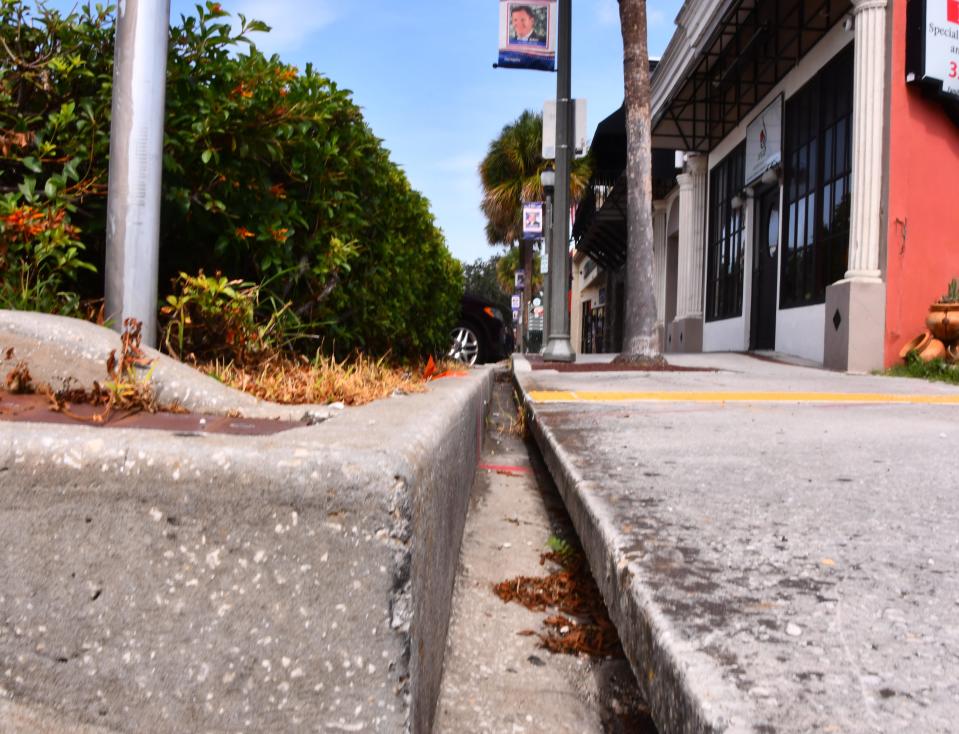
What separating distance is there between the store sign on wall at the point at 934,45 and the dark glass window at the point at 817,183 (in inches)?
51.2

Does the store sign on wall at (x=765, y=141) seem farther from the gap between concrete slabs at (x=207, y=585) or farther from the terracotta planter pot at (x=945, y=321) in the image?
the gap between concrete slabs at (x=207, y=585)

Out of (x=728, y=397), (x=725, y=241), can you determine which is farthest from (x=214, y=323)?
(x=725, y=241)

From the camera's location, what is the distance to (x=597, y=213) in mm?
23172

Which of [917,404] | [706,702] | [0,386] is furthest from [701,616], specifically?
[917,404]

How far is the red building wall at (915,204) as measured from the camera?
9.72 metres

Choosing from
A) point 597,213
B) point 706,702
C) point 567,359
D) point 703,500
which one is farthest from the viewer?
point 597,213

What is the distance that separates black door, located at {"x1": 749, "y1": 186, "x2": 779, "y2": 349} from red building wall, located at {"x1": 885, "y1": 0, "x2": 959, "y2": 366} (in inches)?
142

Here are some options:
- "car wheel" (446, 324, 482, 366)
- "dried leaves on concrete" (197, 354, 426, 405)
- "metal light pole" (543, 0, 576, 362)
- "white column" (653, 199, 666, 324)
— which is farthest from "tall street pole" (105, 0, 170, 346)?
"white column" (653, 199, 666, 324)

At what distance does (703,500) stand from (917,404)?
366 cm

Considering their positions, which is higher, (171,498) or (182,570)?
(171,498)

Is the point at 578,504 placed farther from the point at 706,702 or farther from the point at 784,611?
the point at 706,702

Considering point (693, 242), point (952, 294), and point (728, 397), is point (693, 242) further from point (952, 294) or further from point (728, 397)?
point (728, 397)

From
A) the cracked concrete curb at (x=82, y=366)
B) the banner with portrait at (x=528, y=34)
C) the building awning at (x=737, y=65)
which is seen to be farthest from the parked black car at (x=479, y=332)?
the cracked concrete curb at (x=82, y=366)

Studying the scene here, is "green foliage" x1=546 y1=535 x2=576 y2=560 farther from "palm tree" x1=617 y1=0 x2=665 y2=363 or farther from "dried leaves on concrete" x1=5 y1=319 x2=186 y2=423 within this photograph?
"palm tree" x1=617 y1=0 x2=665 y2=363
